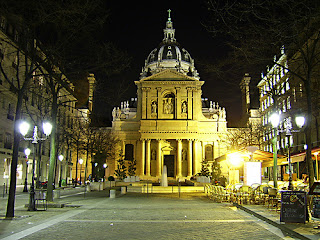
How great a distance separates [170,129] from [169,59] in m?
47.6

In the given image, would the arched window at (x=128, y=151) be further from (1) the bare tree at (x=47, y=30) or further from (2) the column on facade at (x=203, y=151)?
(1) the bare tree at (x=47, y=30)

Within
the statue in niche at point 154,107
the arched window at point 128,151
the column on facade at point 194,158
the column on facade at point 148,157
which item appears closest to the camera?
the column on facade at point 148,157

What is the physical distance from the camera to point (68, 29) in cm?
1636

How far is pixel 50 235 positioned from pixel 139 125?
6032 cm

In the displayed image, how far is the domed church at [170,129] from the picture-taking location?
2623 inches

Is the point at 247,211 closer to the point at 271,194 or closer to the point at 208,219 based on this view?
the point at 271,194

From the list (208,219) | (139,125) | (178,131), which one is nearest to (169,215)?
(208,219)

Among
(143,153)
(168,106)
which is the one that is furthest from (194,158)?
(168,106)

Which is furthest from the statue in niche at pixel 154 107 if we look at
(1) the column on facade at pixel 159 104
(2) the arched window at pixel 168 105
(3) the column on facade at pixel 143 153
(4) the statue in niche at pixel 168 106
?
(3) the column on facade at pixel 143 153

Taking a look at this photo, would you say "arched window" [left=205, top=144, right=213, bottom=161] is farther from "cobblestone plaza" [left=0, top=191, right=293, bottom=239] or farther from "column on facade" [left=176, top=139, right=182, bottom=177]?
"cobblestone plaza" [left=0, top=191, right=293, bottom=239]

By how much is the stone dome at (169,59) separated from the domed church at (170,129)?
1504 inches

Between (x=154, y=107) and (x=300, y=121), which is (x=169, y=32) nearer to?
(x=154, y=107)

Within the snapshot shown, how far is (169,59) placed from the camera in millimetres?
109750

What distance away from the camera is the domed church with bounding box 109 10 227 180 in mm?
66625
